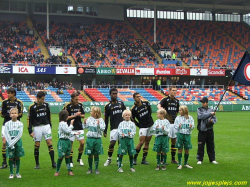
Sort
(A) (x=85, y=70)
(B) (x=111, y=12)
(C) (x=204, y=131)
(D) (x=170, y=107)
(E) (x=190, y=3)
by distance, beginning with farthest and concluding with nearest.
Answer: (B) (x=111, y=12), (E) (x=190, y=3), (A) (x=85, y=70), (D) (x=170, y=107), (C) (x=204, y=131)

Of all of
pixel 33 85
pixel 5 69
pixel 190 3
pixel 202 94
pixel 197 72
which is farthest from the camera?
pixel 190 3

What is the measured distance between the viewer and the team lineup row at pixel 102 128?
10.9 m

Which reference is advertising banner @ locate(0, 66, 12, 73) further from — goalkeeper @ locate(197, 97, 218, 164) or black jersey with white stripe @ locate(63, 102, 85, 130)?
goalkeeper @ locate(197, 97, 218, 164)

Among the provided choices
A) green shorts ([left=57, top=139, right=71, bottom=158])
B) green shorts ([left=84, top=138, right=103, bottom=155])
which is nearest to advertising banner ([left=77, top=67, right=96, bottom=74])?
green shorts ([left=84, top=138, right=103, bottom=155])

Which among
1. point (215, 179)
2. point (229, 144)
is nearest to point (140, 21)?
point (229, 144)

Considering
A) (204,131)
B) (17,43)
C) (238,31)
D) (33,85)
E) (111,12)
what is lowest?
(204,131)

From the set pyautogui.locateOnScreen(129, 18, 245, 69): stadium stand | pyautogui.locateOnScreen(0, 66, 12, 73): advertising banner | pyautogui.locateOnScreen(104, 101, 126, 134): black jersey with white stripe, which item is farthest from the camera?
pyautogui.locateOnScreen(129, 18, 245, 69): stadium stand

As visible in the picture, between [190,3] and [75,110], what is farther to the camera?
[190,3]

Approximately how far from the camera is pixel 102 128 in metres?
11.2

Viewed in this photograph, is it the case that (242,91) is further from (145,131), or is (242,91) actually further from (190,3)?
(145,131)

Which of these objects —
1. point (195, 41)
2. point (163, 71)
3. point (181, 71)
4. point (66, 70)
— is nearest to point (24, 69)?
point (66, 70)

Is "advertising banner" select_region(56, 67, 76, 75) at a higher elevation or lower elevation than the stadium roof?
lower

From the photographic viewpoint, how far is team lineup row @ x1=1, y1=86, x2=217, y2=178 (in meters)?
10.9

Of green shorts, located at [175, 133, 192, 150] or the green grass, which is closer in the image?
the green grass
